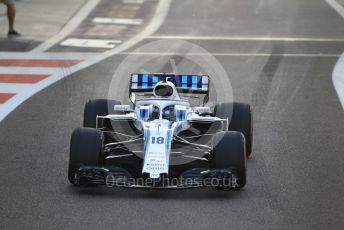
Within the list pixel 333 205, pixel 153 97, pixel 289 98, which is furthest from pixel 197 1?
pixel 333 205

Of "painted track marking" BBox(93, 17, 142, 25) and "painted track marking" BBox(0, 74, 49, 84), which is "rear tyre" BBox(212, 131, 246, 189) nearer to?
"painted track marking" BBox(0, 74, 49, 84)

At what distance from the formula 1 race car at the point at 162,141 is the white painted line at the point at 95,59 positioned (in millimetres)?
3730

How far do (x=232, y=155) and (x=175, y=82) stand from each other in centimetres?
243

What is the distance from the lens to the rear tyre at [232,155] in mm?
11195

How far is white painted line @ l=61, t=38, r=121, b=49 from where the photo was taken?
23.7 m

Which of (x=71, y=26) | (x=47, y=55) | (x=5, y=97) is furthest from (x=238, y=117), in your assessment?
(x=71, y=26)

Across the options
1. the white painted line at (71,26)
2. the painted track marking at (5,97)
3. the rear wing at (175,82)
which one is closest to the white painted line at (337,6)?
the white painted line at (71,26)

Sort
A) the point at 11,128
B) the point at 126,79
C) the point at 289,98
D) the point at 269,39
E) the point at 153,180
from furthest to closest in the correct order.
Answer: the point at 269,39, the point at 126,79, the point at 289,98, the point at 11,128, the point at 153,180

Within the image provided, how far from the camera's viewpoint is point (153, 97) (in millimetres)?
12562

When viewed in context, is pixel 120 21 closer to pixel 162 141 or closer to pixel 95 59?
pixel 95 59

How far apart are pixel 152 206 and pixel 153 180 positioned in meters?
0.40

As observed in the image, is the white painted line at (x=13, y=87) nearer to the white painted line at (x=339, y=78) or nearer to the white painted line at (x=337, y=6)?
the white painted line at (x=339, y=78)

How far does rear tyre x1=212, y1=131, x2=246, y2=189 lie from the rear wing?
212cm

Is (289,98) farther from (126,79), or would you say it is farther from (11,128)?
(11,128)
